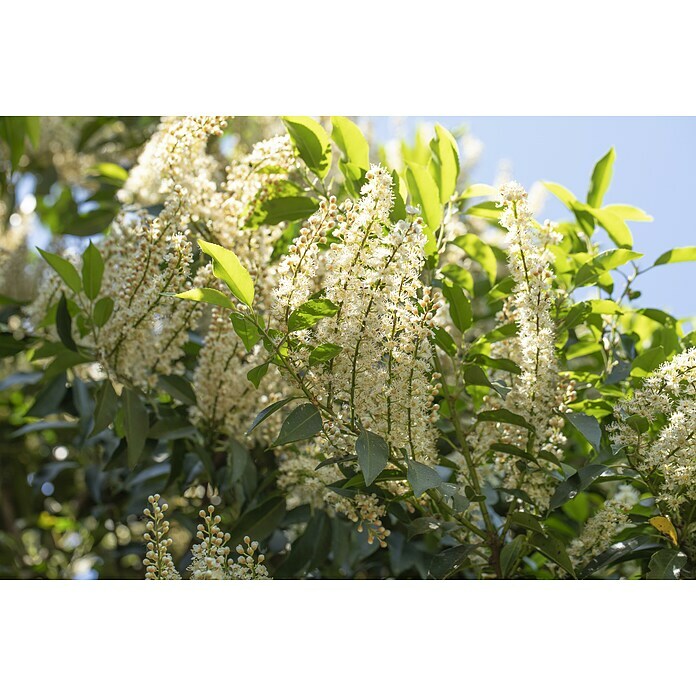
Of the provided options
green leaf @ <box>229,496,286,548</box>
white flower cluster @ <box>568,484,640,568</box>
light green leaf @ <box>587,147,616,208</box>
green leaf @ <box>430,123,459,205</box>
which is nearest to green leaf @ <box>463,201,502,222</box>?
green leaf @ <box>430,123,459,205</box>

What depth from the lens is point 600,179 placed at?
1.72 metres

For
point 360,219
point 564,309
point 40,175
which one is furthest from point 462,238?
point 40,175

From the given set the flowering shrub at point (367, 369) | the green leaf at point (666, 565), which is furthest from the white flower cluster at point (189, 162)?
the green leaf at point (666, 565)

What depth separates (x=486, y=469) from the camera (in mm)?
1463

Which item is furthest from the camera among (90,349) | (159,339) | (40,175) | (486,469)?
(40,175)

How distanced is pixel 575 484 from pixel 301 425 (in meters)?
0.45

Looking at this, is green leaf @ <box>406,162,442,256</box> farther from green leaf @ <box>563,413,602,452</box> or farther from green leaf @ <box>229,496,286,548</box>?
green leaf @ <box>229,496,286,548</box>

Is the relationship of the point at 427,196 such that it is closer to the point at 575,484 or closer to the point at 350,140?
the point at 350,140

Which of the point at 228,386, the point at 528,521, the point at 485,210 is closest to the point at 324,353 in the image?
the point at 528,521

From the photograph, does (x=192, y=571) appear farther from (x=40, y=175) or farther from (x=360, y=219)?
(x=40, y=175)

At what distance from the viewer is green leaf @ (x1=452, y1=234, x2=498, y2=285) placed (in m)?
1.62

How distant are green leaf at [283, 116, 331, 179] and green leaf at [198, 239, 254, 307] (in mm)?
428

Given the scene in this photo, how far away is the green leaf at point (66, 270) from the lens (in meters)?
1.56

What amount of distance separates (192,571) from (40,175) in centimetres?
259
